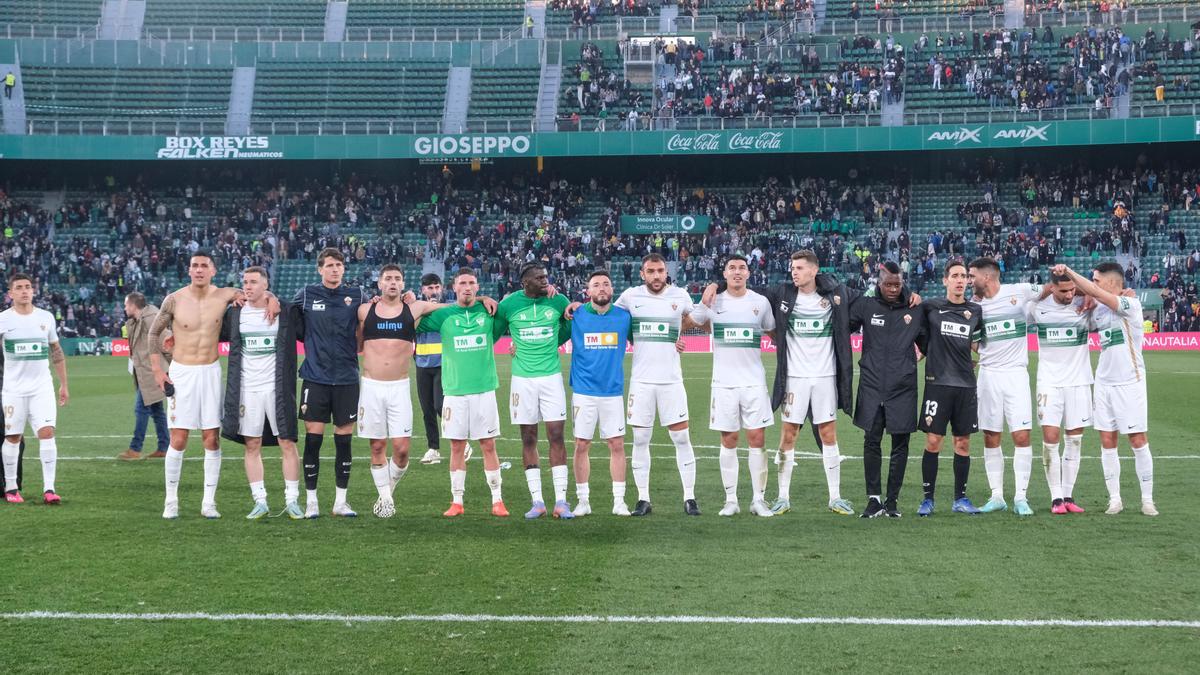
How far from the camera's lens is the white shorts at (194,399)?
11.3m

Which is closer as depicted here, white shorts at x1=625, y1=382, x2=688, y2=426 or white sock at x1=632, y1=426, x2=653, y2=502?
white shorts at x1=625, y1=382, x2=688, y2=426

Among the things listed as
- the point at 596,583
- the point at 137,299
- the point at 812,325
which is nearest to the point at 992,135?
the point at 137,299

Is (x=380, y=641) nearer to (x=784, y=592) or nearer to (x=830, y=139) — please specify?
(x=784, y=592)

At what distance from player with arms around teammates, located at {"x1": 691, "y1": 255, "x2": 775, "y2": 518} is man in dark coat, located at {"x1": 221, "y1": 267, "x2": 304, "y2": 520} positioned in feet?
11.8

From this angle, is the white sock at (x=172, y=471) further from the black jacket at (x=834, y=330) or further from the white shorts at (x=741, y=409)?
the black jacket at (x=834, y=330)

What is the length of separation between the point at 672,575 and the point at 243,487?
6.12 meters

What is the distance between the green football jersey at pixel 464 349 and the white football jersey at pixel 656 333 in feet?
4.11

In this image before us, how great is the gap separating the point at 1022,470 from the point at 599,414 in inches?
149

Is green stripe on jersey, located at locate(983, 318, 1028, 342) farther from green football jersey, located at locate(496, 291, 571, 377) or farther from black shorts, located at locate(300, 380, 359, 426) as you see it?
black shorts, located at locate(300, 380, 359, 426)

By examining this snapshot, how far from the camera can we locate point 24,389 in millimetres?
12453

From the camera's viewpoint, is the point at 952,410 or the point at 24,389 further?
the point at 24,389

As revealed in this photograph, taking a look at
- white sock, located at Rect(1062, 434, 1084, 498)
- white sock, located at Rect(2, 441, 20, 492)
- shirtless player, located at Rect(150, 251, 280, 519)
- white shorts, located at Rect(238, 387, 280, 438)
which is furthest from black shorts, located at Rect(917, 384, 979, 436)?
white sock, located at Rect(2, 441, 20, 492)

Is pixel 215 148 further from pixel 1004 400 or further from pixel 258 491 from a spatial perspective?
pixel 1004 400

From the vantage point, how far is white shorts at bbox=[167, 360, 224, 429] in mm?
11297
